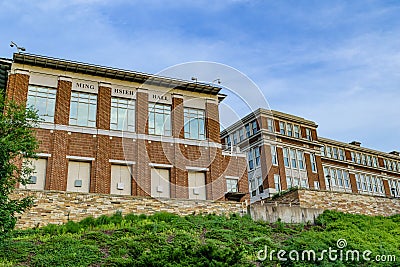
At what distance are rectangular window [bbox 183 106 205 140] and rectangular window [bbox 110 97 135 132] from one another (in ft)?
13.4

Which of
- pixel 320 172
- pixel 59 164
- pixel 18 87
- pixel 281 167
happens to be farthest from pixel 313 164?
pixel 18 87

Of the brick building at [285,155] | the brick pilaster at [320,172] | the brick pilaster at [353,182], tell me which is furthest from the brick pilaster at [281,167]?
the brick pilaster at [353,182]

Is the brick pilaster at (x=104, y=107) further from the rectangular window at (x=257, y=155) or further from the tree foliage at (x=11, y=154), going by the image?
the rectangular window at (x=257, y=155)

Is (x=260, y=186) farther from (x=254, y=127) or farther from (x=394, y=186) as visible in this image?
(x=394, y=186)

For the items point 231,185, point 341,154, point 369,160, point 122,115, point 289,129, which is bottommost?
point 231,185

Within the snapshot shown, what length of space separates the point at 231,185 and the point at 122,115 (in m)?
10.5

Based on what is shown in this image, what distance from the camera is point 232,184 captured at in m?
36.0

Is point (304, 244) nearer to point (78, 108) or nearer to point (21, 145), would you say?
point (21, 145)

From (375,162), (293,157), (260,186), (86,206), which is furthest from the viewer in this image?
(375,162)

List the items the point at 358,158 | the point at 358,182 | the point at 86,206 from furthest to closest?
the point at 358,158 → the point at 358,182 → the point at 86,206

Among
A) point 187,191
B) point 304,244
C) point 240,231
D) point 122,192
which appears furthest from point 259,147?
point 304,244

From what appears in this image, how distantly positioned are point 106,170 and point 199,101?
9362 millimetres

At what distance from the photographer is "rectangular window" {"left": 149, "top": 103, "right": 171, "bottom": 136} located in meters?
32.4

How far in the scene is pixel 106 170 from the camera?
29594 millimetres
